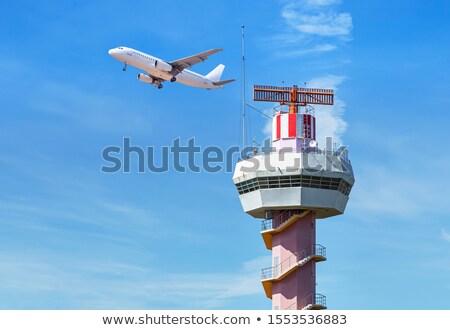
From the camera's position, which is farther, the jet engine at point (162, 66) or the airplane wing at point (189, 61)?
the airplane wing at point (189, 61)

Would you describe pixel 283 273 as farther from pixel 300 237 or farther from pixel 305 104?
pixel 305 104

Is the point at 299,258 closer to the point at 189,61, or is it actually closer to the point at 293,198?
the point at 293,198

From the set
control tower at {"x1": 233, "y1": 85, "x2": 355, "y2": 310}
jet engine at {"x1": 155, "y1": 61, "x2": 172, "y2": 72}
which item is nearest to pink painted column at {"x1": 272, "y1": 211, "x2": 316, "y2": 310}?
control tower at {"x1": 233, "y1": 85, "x2": 355, "y2": 310}

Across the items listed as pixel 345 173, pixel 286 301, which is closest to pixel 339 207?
pixel 345 173

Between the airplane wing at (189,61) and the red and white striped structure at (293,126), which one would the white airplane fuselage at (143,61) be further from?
the red and white striped structure at (293,126)

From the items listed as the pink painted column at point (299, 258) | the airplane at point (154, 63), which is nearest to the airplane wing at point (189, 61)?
the airplane at point (154, 63)
